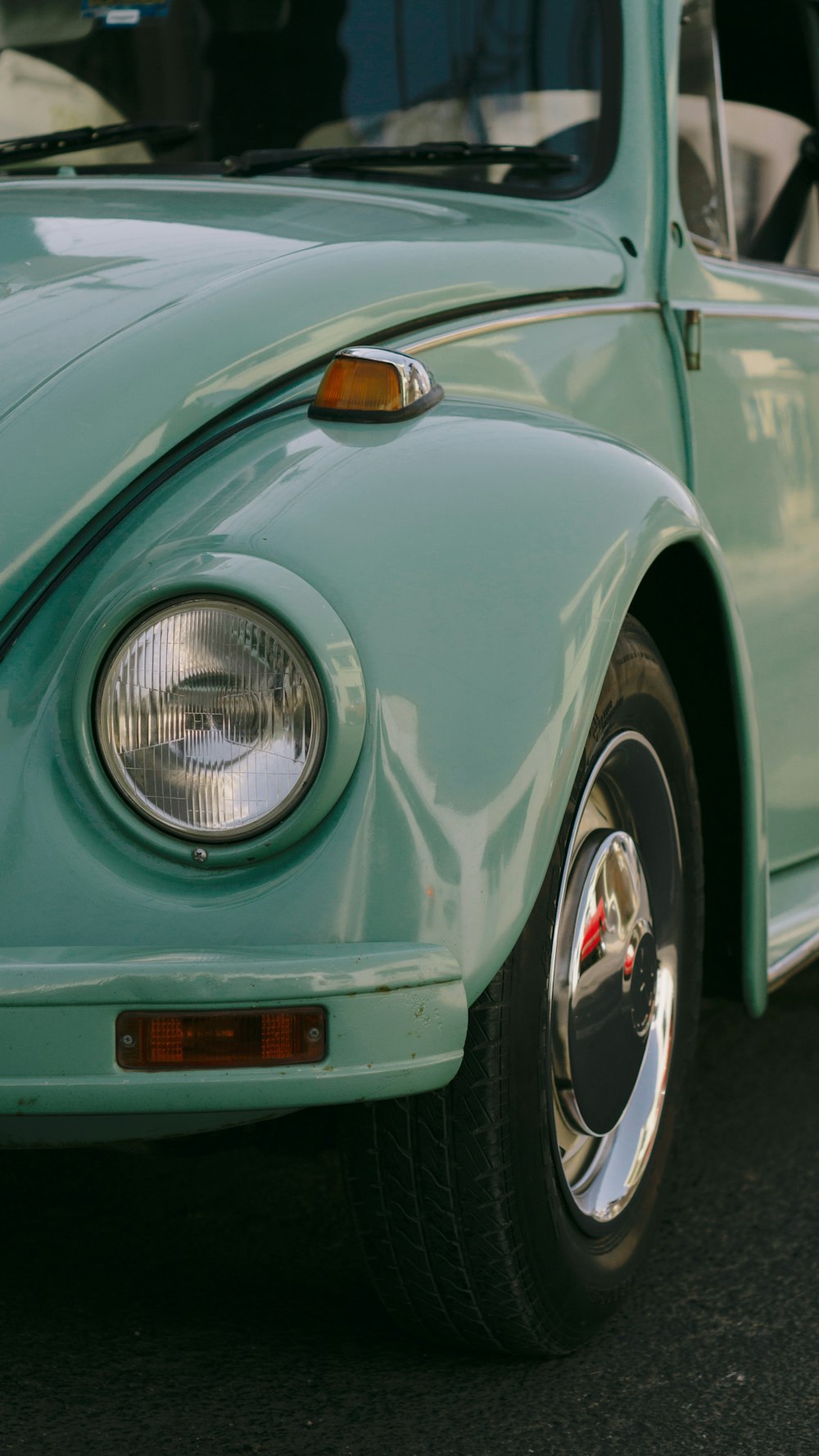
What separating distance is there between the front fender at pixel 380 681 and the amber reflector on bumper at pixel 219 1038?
66 millimetres

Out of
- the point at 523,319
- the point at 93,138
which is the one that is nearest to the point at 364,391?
the point at 523,319

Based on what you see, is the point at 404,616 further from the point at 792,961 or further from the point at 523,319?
the point at 792,961

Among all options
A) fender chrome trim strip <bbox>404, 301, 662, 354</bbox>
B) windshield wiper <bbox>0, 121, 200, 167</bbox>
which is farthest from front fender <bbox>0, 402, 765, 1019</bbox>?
windshield wiper <bbox>0, 121, 200, 167</bbox>

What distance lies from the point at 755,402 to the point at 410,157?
0.67 metres

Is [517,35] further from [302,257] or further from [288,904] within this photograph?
[288,904]

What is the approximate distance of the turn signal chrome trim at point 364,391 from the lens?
75.6 inches

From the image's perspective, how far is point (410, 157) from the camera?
2.77 m

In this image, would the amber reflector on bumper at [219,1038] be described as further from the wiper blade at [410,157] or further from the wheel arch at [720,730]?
the wiper blade at [410,157]

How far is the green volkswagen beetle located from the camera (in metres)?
1.63

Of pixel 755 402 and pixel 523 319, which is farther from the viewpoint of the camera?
pixel 755 402

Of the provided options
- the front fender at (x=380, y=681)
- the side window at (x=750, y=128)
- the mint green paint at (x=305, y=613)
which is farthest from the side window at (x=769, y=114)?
the front fender at (x=380, y=681)

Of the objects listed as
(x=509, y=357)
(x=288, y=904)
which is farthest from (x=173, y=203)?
(x=288, y=904)

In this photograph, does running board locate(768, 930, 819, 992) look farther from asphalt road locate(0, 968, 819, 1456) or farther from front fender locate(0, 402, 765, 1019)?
front fender locate(0, 402, 765, 1019)

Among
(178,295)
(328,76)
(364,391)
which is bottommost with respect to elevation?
(364,391)
